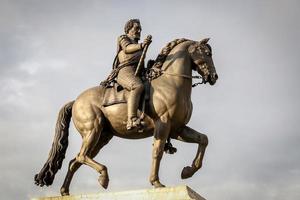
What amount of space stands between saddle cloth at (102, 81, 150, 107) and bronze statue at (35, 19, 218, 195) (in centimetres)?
4

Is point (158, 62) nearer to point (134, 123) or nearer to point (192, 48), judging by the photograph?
point (192, 48)

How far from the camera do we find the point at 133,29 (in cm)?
1291

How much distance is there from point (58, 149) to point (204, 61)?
10.9ft

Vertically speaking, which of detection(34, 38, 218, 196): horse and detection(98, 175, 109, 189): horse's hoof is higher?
detection(34, 38, 218, 196): horse

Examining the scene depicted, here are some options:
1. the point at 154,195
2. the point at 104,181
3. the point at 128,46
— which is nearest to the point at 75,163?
the point at 104,181

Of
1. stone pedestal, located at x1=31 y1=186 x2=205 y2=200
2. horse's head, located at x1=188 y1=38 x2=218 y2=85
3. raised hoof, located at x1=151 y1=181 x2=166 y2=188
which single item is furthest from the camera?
horse's head, located at x1=188 y1=38 x2=218 y2=85

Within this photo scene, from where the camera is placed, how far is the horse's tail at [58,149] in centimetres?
1261

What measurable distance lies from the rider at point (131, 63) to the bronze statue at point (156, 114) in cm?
6

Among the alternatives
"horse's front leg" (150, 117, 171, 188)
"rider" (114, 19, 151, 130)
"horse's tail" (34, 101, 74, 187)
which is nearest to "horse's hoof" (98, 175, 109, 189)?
"horse's front leg" (150, 117, 171, 188)

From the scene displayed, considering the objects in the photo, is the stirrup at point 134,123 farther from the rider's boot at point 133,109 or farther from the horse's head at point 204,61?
the horse's head at point 204,61

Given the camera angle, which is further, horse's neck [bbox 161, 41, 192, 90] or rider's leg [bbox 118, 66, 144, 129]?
horse's neck [bbox 161, 41, 192, 90]

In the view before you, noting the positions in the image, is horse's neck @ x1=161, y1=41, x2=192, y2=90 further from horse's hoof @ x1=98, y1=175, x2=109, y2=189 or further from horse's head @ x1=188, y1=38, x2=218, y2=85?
horse's hoof @ x1=98, y1=175, x2=109, y2=189

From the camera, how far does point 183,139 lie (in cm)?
1238

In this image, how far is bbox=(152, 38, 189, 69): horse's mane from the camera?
40.9ft
